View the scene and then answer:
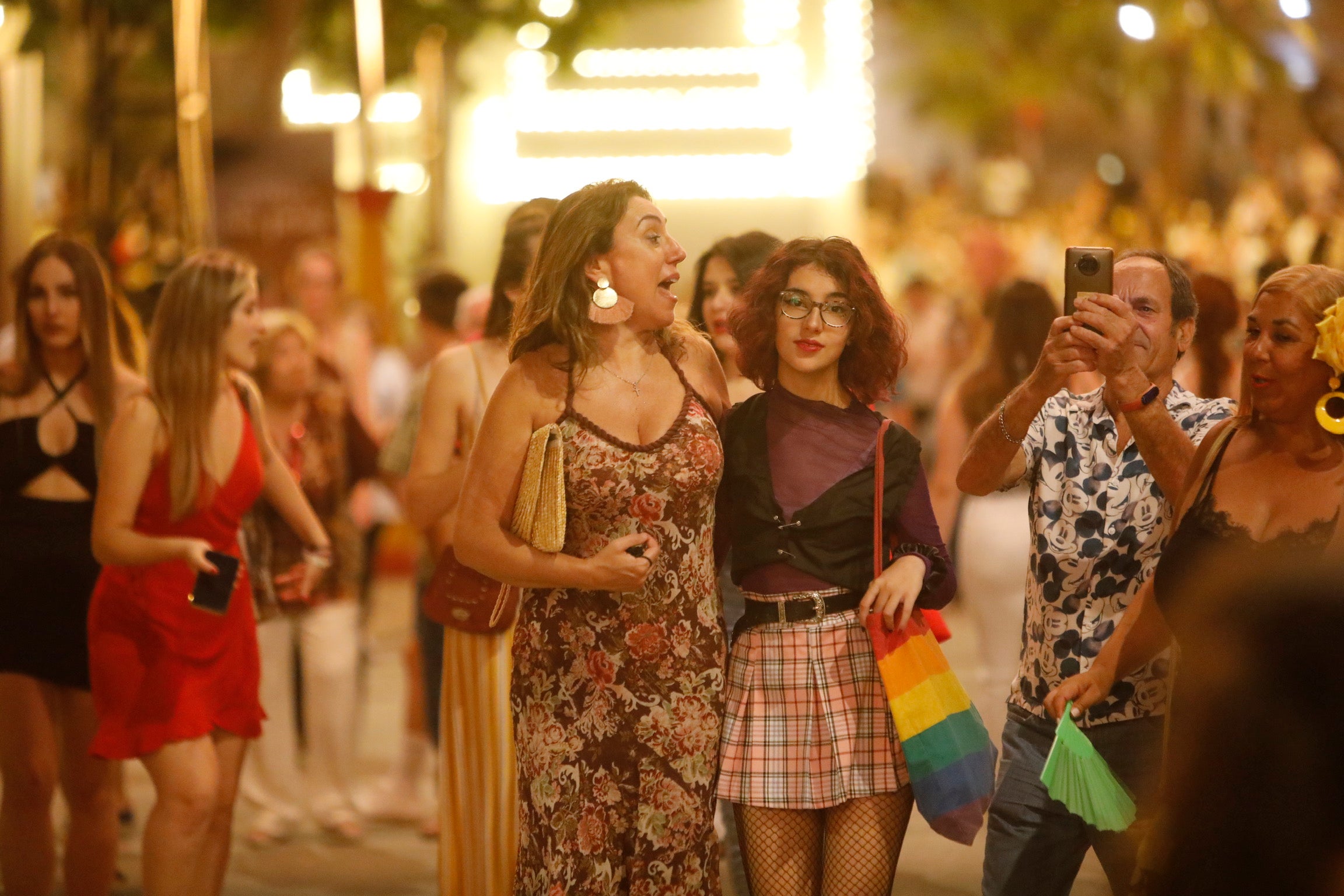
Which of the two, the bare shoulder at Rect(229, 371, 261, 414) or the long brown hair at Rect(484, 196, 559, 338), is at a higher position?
the long brown hair at Rect(484, 196, 559, 338)

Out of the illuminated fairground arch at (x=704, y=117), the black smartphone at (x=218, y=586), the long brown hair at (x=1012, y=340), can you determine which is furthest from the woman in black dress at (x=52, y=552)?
the illuminated fairground arch at (x=704, y=117)

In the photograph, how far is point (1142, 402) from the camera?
355 cm

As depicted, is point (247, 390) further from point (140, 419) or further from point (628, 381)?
point (628, 381)

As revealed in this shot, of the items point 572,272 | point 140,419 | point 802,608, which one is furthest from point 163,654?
point 802,608

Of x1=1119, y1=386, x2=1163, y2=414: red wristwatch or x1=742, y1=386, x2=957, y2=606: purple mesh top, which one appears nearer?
x1=1119, y1=386, x2=1163, y2=414: red wristwatch

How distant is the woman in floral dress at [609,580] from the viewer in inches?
144

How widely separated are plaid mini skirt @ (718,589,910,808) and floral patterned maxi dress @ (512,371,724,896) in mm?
87

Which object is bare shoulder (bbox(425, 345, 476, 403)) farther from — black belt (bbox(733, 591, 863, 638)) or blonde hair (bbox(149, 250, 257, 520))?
black belt (bbox(733, 591, 863, 638))

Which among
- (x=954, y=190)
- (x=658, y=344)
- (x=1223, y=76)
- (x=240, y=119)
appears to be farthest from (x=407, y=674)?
(x=954, y=190)

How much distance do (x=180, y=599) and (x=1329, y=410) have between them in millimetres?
3112

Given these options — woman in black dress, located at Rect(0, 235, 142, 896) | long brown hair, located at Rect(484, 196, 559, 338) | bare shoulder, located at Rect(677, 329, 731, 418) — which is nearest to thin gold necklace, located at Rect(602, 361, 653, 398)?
bare shoulder, located at Rect(677, 329, 731, 418)

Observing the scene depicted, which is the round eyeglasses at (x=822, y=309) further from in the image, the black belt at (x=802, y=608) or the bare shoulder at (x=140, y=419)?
the bare shoulder at (x=140, y=419)

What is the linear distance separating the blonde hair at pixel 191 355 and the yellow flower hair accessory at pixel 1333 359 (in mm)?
3001

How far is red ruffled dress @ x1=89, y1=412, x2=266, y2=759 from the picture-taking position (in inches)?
175
